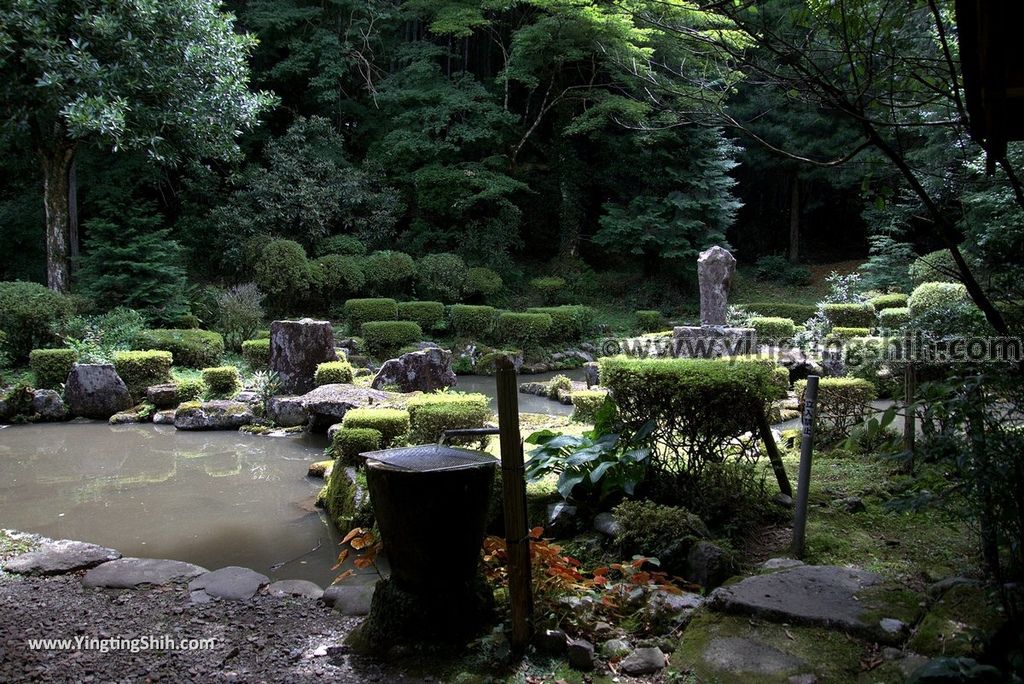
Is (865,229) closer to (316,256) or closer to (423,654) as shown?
(316,256)

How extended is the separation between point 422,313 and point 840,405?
10.4 metres

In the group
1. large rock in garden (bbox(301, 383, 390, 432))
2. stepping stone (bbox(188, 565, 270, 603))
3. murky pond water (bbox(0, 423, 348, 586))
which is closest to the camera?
stepping stone (bbox(188, 565, 270, 603))

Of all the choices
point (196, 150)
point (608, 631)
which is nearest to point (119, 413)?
point (196, 150)

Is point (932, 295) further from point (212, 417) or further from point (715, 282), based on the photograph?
point (212, 417)

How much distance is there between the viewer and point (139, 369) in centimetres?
1030

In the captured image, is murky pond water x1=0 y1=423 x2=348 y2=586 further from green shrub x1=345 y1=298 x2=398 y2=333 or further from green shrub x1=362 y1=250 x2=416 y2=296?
green shrub x1=362 y1=250 x2=416 y2=296

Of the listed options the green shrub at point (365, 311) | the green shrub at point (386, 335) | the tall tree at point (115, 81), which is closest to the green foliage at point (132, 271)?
the tall tree at point (115, 81)

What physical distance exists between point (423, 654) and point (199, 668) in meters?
0.95

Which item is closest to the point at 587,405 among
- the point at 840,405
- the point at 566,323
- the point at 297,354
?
the point at 840,405

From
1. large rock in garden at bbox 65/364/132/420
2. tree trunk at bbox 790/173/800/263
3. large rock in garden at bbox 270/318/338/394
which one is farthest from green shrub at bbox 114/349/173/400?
tree trunk at bbox 790/173/800/263

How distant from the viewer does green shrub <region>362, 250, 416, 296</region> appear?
16688mm

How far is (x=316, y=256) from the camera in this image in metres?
17.5

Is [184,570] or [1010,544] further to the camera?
[184,570]

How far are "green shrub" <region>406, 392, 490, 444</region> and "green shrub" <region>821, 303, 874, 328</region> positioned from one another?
9796 mm
